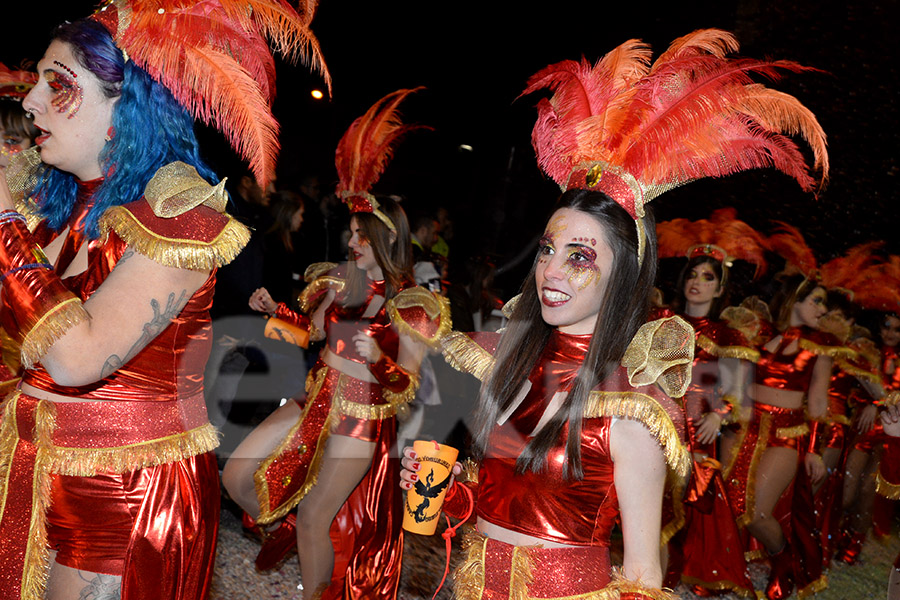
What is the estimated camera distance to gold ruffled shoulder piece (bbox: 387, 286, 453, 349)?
403cm

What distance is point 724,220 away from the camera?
5.77 metres

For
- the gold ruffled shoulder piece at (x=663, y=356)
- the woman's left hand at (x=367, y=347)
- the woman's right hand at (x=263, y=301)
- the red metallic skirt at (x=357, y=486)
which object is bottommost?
the red metallic skirt at (x=357, y=486)

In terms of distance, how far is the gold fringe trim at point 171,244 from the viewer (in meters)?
1.75

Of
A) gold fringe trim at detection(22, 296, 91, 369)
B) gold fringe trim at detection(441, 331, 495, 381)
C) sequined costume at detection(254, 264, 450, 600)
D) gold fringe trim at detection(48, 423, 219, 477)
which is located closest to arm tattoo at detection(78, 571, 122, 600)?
gold fringe trim at detection(48, 423, 219, 477)

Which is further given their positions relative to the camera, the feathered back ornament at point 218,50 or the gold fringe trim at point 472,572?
the gold fringe trim at point 472,572

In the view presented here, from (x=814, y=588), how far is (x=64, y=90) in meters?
5.67

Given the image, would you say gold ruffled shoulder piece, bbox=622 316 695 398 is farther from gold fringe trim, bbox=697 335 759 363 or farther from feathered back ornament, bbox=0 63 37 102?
gold fringe trim, bbox=697 335 759 363

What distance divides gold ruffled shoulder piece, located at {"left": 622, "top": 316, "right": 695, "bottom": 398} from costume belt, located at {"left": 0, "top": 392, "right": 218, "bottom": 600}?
123cm

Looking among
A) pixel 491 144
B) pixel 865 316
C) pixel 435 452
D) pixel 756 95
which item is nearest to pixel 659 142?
pixel 756 95

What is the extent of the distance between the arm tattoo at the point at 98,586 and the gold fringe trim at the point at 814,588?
196 inches

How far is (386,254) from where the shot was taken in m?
4.29

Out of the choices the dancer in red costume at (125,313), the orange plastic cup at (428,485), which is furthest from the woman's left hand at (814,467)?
the dancer in red costume at (125,313)

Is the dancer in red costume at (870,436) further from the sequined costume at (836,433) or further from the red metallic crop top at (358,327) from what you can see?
the red metallic crop top at (358,327)

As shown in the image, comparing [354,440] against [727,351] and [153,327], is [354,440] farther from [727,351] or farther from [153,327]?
[727,351]
